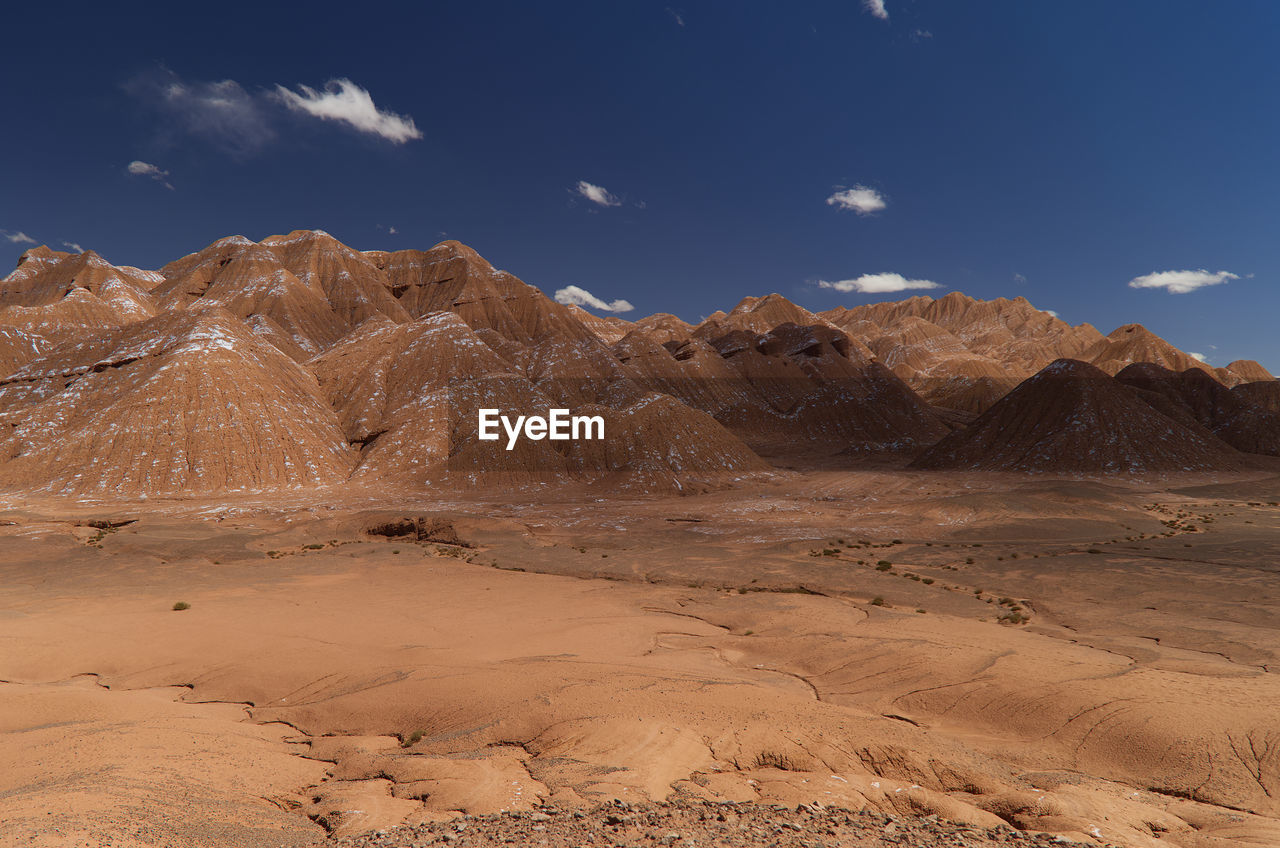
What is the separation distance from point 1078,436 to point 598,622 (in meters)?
68.1

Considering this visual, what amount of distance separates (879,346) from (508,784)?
656 ft

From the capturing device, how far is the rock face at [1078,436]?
2405 inches

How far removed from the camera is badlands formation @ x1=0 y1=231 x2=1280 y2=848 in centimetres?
779

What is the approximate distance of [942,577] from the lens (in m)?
24.1

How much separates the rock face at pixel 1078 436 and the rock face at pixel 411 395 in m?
0.33

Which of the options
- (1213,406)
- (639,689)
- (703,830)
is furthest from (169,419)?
(1213,406)

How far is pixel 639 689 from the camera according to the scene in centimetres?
1131

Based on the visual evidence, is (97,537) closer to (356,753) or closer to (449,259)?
(356,753)

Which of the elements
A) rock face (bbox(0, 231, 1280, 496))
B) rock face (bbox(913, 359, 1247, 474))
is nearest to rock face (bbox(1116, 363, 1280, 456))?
rock face (bbox(0, 231, 1280, 496))

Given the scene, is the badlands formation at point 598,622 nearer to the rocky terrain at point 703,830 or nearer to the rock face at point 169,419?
the rocky terrain at point 703,830

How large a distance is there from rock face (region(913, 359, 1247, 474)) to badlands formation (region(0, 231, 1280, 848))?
380 millimetres

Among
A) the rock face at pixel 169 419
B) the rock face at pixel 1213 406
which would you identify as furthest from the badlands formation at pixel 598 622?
the rock face at pixel 1213 406

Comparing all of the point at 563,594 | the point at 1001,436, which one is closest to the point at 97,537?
the point at 563,594

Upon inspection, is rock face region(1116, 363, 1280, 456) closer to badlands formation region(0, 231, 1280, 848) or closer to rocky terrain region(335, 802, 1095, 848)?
badlands formation region(0, 231, 1280, 848)
